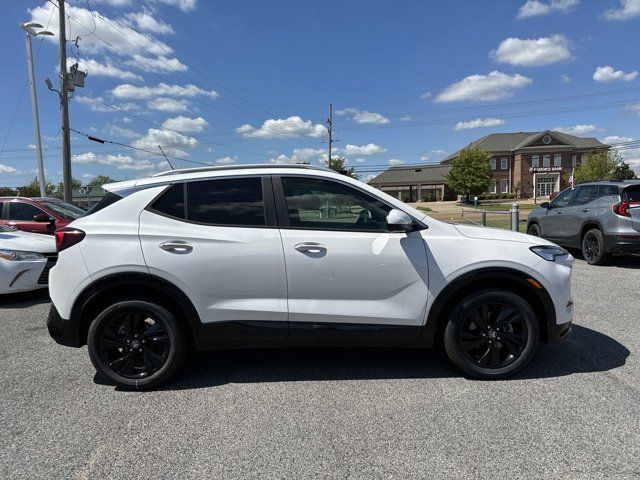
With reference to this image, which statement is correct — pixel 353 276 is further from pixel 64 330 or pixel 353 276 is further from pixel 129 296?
pixel 64 330

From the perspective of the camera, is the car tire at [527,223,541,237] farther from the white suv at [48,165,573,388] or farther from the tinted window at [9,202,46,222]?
the tinted window at [9,202,46,222]

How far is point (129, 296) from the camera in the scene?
352 centimetres

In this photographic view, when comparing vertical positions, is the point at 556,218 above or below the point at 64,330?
above

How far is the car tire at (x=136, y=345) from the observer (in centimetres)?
347

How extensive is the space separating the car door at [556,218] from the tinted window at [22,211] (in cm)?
1171

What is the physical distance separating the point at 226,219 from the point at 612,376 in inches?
136

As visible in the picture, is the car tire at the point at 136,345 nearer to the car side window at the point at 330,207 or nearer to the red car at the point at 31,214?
the car side window at the point at 330,207

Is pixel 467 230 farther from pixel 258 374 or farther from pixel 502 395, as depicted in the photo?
pixel 258 374

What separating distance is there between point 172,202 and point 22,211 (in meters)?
8.09

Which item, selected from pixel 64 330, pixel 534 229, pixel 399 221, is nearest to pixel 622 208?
pixel 534 229

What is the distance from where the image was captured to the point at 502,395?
3.32 meters

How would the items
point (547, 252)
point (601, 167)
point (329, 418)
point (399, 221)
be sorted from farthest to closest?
point (601, 167) < point (547, 252) < point (399, 221) < point (329, 418)

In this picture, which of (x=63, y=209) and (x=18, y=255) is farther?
(x=63, y=209)

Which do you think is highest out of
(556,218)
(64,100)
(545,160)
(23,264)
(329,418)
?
(545,160)
